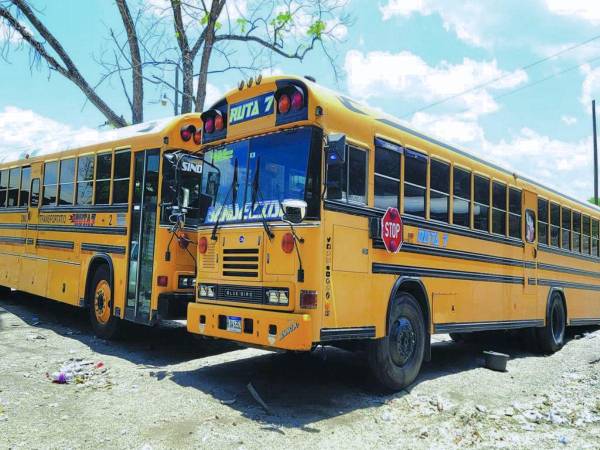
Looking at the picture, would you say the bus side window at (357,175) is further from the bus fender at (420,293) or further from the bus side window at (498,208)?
the bus side window at (498,208)

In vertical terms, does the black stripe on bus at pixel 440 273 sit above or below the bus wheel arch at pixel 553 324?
above

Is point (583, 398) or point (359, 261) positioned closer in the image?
point (359, 261)

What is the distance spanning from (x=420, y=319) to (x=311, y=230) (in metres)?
2.11

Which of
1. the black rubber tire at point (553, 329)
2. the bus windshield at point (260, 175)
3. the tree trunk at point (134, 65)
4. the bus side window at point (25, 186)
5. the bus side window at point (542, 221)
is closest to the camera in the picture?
the bus windshield at point (260, 175)

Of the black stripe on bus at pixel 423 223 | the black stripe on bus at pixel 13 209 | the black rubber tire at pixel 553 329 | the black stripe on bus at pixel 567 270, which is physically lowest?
the black rubber tire at pixel 553 329

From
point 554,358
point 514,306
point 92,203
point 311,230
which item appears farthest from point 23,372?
point 554,358

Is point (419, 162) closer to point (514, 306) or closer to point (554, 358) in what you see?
point (514, 306)

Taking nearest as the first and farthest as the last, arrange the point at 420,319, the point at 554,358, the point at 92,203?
the point at 420,319 → the point at 92,203 → the point at 554,358

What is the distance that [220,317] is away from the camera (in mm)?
5582

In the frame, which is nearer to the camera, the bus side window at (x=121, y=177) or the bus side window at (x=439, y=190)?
the bus side window at (x=439, y=190)

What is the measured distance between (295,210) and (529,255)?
561cm

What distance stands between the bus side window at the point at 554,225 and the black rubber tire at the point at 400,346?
462 centimetres

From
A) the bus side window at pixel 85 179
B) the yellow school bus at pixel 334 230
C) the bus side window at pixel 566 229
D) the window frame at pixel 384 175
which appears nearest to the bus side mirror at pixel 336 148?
the yellow school bus at pixel 334 230

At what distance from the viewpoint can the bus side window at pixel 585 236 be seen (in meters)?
11.1
